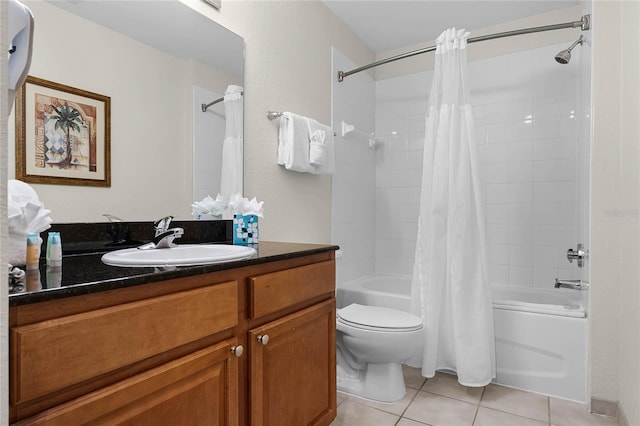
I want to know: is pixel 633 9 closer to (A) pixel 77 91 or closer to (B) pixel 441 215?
(B) pixel 441 215

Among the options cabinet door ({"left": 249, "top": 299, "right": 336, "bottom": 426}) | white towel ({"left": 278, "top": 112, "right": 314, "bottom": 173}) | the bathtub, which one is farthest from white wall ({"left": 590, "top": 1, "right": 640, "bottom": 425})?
white towel ({"left": 278, "top": 112, "right": 314, "bottom": 173})

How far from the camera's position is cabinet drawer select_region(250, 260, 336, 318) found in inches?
45.5

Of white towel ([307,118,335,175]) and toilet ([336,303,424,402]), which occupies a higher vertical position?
white towel ([307,118,335,175])

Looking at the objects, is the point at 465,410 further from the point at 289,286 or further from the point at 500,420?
the point at 289,286

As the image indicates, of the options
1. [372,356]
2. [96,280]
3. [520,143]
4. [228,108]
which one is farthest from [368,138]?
[96,280]

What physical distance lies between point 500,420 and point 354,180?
1.83 metres

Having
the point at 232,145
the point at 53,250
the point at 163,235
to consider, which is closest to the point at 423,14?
the point at 232,145

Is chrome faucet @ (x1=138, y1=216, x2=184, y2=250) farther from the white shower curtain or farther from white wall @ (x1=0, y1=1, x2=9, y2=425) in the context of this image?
the white shower curtain

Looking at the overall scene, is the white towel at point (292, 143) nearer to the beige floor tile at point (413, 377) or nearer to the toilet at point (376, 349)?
the toilet at point (376, 349)

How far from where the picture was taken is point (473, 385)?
6.58 feet

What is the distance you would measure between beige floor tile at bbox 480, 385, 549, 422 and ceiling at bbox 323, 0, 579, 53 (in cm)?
243

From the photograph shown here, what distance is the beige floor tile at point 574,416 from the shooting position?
1779mm

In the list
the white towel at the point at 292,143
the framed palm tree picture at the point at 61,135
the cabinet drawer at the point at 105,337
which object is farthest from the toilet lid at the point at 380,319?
the framed palm tree picture at the point at 61,135

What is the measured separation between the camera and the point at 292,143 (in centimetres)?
208
